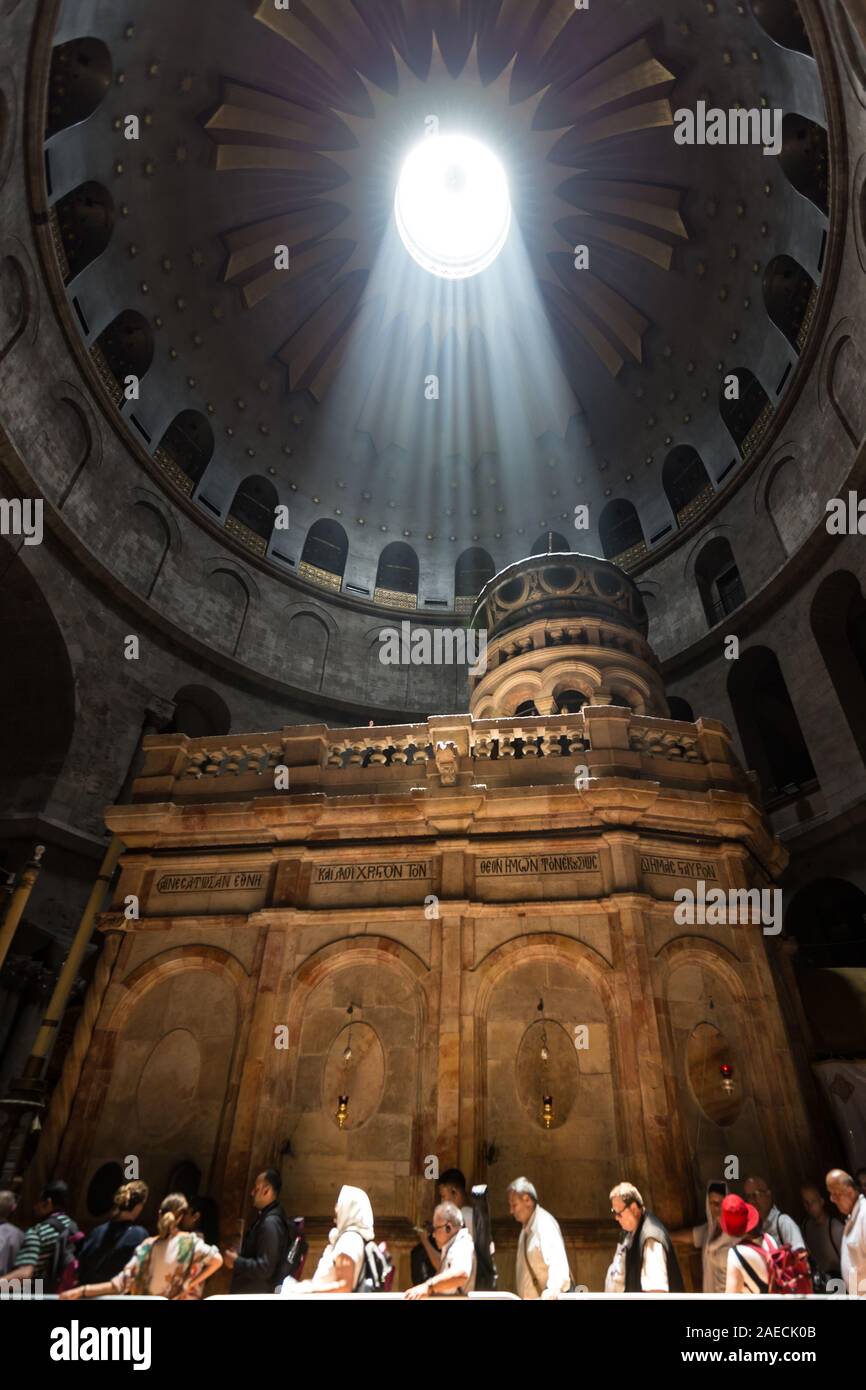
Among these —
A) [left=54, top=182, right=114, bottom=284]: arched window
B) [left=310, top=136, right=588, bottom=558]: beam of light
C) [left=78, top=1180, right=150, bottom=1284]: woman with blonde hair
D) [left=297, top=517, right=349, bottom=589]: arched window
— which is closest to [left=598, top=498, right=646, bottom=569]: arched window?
[left=310, top=136, right=588, bottom=558]: beam of light

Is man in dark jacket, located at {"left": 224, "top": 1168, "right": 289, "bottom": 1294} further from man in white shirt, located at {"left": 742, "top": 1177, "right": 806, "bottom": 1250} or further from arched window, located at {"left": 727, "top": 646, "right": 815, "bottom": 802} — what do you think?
arched window, located at {"left": 727, "top": 646, "right": 815, "bottom": 802}

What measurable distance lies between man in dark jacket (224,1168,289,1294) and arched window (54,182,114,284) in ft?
76.8

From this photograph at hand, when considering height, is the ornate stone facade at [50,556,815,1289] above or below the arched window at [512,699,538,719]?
below

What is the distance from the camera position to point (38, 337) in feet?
63.9

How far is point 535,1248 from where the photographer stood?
544 cm

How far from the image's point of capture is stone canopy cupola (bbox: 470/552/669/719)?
1747 centimetres

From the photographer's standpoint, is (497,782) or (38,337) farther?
(38,337)

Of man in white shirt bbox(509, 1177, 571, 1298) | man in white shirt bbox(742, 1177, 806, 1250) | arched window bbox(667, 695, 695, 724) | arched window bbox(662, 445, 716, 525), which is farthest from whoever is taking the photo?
arched window bbox(662, 445, 716, 525)

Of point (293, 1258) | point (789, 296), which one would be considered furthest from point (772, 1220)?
point (789, 296)

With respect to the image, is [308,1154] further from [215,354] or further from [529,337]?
[529,337]

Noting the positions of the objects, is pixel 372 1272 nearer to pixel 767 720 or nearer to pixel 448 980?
pixel 448 980

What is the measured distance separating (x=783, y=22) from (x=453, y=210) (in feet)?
54.7
